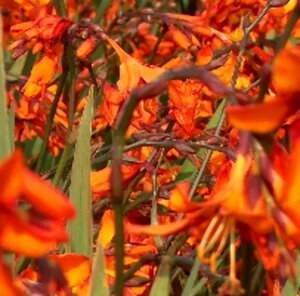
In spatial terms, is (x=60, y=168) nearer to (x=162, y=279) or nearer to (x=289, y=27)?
(x=162, y=279)

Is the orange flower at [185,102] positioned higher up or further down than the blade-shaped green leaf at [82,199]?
further down

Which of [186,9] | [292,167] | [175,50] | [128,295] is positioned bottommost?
[186,9]

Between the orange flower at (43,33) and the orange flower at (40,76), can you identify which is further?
the orange flower at (40,76)

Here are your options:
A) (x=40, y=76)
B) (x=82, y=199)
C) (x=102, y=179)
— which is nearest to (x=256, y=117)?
(x=82, y=199)

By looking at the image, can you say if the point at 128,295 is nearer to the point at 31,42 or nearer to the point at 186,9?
the point at 31,42

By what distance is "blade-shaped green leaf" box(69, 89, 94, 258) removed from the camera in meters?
1.37

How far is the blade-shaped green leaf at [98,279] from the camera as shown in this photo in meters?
1.11

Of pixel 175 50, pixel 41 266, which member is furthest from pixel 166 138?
pixel 175 50

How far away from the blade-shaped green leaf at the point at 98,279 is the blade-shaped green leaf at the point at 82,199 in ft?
0.77

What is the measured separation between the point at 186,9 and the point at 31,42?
6.16ft

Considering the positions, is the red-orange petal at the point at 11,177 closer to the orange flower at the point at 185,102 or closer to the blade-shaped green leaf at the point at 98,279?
the blade-shaped green leaf at the point at 98,279

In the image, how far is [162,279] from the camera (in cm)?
110

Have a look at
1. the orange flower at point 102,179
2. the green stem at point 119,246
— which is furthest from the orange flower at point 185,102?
the green stem at point 119,246

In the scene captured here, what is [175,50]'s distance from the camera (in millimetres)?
3051
